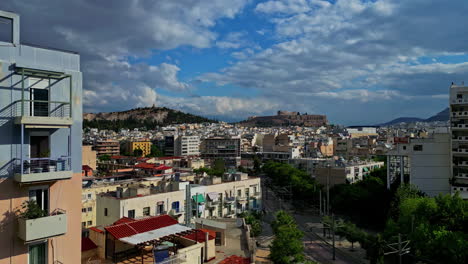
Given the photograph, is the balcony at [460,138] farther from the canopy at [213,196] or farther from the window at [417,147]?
the canopy at [213,196]

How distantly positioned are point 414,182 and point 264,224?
17.7 metres

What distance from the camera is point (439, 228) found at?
78.4ft

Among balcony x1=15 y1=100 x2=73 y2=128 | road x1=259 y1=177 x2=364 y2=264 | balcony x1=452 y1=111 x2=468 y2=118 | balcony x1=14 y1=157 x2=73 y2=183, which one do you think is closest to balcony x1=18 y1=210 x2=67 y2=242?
balcony x1=14 y1=157 x2=73 y2=183

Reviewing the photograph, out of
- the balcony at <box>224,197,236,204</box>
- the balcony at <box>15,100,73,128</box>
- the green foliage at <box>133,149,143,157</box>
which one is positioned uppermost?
the balcony at <box>15,100,73,128</box>

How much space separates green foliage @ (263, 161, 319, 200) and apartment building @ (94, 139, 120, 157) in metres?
64.8

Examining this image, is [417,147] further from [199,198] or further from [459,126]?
[199,198]

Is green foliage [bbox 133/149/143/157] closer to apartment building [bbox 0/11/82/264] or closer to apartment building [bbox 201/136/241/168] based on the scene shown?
apartment building [bbox 201/136/241/168]

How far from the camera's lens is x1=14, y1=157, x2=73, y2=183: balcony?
8000 millimetres

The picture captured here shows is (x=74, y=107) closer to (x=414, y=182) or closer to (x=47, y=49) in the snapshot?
(x=47, y=49)

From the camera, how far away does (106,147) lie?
116 m

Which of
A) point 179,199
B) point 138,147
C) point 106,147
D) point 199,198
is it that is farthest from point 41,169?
point 138,147

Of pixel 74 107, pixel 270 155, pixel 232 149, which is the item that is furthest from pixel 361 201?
pixel 232 149

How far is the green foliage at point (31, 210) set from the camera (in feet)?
26.5

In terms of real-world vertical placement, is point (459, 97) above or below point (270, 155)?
above
